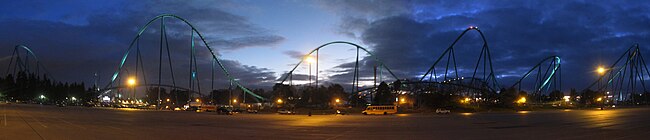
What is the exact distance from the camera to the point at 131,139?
16.6 metres

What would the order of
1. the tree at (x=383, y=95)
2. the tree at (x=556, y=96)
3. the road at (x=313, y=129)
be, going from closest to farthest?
the road at (x=313, y=129) → the tree at (x=383, y=95) → the tree at (x=556, y=96)

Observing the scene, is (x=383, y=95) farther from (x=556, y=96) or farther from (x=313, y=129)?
(x=556, y=96)

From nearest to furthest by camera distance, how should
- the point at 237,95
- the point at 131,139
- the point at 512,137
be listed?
the point at 131,139 → the point at 512,137 → the point at 237,95

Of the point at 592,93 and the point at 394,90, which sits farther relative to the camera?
the point at 592,93

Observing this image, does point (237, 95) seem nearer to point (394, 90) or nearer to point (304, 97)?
point (304, 97)

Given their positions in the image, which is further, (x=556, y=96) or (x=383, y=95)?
(x=556, y=96)

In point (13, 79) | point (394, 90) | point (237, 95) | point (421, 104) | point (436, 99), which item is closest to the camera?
point (436, 99)

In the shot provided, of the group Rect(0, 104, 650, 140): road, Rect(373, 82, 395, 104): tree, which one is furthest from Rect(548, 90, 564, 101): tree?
Rect(0, 104, 650, 140): road

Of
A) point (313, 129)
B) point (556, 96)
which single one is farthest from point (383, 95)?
point (556, 96)

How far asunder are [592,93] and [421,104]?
82.2 metres

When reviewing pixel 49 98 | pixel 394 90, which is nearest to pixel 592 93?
pixel 394 90

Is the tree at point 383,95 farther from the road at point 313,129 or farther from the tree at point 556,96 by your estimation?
the road at point 313,129

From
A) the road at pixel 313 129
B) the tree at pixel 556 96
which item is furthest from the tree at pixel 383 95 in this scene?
the road at pixel 313 129

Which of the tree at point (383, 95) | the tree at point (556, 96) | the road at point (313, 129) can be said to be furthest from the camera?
the tree at point (556, 96)
